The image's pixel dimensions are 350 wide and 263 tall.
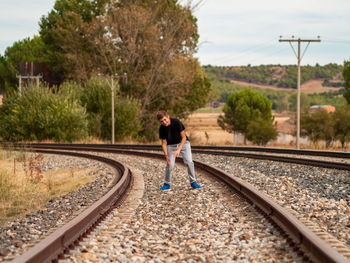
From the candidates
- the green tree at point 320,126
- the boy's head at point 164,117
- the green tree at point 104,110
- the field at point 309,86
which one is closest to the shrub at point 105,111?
the green tree at point 104,110

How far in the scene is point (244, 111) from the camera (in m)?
54.8

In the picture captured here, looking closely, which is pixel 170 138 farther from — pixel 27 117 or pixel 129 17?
pixel 129 17

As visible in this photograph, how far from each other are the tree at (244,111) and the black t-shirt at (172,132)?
1775 inches

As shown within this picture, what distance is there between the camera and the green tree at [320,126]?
1612 inches

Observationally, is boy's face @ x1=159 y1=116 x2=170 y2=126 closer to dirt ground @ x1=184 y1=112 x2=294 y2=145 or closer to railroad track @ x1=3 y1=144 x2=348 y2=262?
railroad track @ x1=3 y1=144 x2=348 y2=262

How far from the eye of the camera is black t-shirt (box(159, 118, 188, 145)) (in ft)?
30.1

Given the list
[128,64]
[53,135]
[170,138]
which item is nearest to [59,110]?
[53,135]

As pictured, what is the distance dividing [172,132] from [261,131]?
42.4 m

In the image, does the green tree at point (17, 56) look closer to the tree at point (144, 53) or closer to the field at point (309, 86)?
the tree at point (144, 53)

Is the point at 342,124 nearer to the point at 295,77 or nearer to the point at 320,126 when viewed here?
the point at 320,126

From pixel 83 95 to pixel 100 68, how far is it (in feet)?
20.9

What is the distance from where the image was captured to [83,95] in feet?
119

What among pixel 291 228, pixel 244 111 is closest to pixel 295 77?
pixel 244 111

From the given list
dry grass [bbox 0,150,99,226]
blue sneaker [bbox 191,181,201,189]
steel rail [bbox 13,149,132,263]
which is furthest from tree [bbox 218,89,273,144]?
steel rail [bbox 13,149,132,263]
